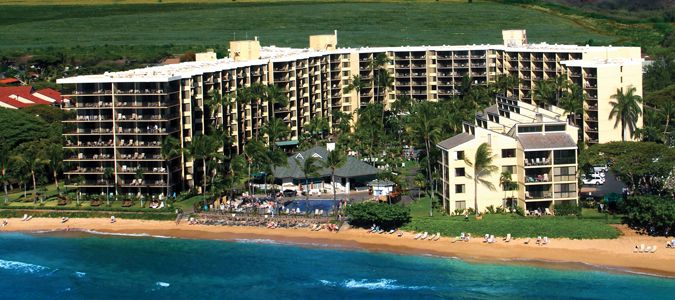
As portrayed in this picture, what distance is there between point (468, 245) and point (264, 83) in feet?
149

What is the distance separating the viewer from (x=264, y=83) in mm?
124562

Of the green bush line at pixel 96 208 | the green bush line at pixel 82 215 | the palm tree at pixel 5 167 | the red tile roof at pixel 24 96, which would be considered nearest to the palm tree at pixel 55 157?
the palm tree at pixel 5 167

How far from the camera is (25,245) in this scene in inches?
3605

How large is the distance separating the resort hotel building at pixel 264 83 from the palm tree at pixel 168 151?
0.70 feet

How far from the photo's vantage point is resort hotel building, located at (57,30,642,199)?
103 metres

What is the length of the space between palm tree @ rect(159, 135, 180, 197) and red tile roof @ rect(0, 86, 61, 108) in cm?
4553

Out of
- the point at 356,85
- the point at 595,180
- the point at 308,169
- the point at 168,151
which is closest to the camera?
the point at 308,169

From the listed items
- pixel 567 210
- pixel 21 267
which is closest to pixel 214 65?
pixel 21 267

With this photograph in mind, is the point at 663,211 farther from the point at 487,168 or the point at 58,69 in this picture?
the point at 58,69

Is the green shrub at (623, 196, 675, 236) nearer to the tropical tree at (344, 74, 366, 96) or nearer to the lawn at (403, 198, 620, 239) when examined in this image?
the lawn at (403, 198, 620, 239)

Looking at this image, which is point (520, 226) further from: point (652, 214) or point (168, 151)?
point (168, 151)

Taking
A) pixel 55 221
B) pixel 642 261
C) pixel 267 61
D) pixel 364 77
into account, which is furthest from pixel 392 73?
pixel 642 261

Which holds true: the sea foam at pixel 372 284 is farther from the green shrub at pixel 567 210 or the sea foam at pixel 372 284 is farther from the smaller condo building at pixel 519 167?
the green shrub at pixel 567 210

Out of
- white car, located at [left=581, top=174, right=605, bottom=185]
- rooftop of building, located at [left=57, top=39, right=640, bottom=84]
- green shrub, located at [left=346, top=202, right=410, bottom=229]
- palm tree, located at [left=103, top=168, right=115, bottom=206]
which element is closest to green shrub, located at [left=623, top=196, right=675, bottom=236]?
white car, located at [left=581, top=174, right=605, bottom=185]
